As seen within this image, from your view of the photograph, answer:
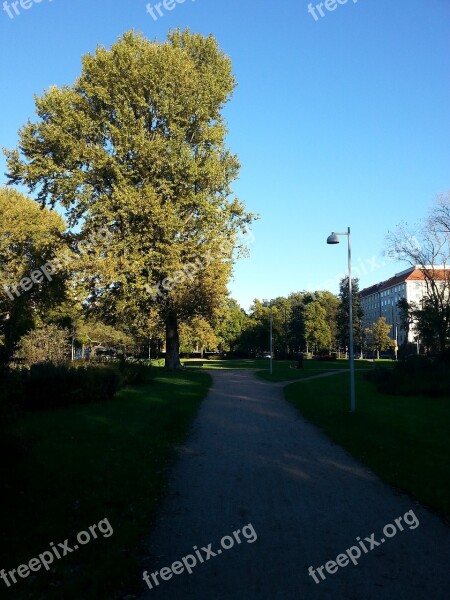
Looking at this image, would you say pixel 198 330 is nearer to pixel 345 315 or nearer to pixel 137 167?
pixel 137 167

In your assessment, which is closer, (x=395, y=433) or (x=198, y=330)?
(x=395, y=433)

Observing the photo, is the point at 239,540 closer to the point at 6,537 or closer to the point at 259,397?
the point at 6,537

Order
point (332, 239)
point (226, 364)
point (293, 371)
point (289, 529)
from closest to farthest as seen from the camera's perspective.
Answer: point (289, 529)
point (332, 239)
point (293, 371)
point (226, 364)

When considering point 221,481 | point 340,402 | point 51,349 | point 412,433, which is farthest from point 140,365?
point 221,481

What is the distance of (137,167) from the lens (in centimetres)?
2892

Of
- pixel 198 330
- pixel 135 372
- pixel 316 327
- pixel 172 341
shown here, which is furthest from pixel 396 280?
pixel 135 372

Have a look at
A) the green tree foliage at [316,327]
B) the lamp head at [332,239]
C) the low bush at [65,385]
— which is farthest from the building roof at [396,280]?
the low bush at [65,385]

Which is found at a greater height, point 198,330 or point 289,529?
point 198,330

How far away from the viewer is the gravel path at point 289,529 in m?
4.30

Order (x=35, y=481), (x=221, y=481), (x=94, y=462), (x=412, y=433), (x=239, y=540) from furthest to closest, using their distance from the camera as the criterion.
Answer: (x=412, y=433), (x=94, y=462), (x=221, y=481), (x=35, y=481), (x=239, y=540)

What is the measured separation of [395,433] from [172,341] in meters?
23.6

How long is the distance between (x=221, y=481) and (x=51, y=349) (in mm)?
17218

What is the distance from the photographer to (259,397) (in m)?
20.2

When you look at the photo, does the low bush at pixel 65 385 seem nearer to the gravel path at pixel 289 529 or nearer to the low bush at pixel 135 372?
the low bush at pixel 135 372
